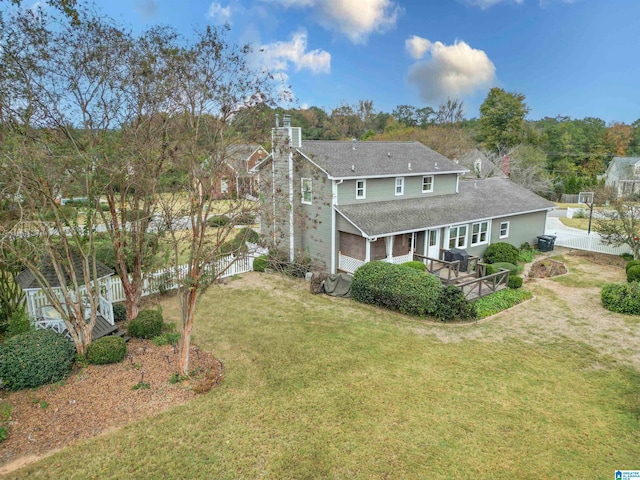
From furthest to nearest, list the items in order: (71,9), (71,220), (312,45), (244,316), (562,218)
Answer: (562,218)
(312,45)
(244,316)
(71,220)
(71,9)

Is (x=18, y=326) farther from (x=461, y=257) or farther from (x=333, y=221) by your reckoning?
(x=461, y=257)

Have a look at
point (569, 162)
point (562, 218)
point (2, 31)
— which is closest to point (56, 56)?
point (2, 31)

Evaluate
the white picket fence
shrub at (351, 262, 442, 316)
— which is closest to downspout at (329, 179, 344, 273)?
shrub at (351, 262, 442, 316)

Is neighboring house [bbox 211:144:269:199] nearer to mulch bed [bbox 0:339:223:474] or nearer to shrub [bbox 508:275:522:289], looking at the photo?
mulch bed [bbox 0:339:223:474]

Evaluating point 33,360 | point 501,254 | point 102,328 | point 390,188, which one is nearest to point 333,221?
point 390,188

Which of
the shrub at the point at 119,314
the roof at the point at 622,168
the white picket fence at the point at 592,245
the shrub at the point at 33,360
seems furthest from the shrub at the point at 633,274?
the roof at the point at 622,168

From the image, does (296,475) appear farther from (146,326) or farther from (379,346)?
(146,326)
